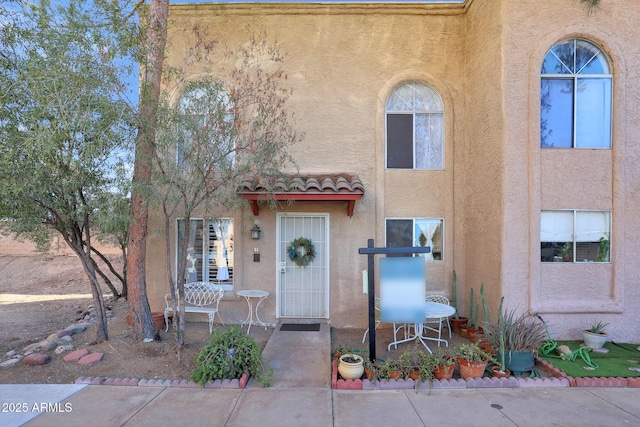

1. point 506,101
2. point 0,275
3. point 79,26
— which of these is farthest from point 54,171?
point 0,275

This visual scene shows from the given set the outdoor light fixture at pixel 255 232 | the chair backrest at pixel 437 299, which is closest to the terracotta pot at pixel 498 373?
the chair backrest at pixel 437 299

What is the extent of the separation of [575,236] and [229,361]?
680 cm

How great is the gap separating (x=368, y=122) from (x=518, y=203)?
3.68m

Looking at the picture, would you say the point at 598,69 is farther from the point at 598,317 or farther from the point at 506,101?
the point at 598,317

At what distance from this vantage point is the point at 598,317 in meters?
6.32

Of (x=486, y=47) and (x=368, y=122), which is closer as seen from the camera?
(x=486, y=47)

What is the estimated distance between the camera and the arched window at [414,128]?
7984 mm

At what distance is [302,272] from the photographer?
788 centimetres

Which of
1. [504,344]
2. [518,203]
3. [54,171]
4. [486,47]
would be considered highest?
[486,47]

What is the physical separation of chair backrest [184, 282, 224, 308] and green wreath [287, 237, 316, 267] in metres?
1.82

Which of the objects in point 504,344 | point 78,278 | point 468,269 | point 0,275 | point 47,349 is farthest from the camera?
point 0,275

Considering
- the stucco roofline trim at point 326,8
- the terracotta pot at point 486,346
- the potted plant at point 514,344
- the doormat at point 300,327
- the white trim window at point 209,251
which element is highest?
the stucco roofline trim at point 326,8

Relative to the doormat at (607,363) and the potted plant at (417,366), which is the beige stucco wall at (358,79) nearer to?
the doormat at (607,363)

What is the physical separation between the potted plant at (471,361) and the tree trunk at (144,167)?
5.51 meters
